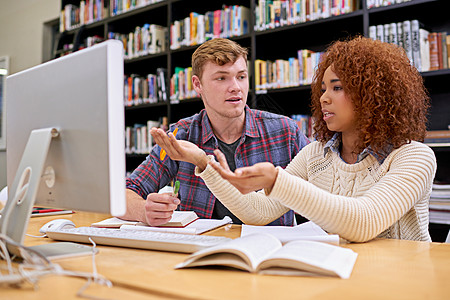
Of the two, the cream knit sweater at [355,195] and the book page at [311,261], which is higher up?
the cream knit sweater at [355,195]

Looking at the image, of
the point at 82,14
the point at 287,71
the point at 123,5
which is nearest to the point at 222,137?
the point at 287,71

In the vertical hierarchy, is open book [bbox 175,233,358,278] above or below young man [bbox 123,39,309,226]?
below

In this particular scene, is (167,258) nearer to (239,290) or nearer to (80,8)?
(239,290)

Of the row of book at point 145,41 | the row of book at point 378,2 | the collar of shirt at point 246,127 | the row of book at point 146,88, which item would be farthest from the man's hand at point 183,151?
the row of book at point 145,41

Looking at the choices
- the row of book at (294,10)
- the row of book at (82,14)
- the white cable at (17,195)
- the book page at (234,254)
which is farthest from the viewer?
the row of book at (82,14)

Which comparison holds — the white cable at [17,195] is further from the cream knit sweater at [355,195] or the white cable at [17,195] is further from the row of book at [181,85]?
the row of book at [181,85]

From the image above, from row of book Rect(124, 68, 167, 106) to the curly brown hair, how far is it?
7.26 ft

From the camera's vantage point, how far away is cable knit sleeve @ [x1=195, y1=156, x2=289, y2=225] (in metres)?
1.23

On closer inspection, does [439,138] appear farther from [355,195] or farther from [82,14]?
[82,14]

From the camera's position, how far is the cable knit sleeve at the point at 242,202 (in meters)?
1.23

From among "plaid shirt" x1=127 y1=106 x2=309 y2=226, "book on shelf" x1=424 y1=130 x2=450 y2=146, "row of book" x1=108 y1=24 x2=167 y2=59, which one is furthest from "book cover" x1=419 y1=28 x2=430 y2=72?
"row of book" x1=108 y1=24 x2=167 y2=59

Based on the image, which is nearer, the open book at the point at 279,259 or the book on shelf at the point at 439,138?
the open book at the point at 279,259

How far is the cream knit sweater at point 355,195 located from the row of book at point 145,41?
233 centimetres

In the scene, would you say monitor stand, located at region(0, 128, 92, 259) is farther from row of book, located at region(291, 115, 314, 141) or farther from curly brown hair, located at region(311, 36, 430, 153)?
row of book, located at region(291, 115, 314, 141)
